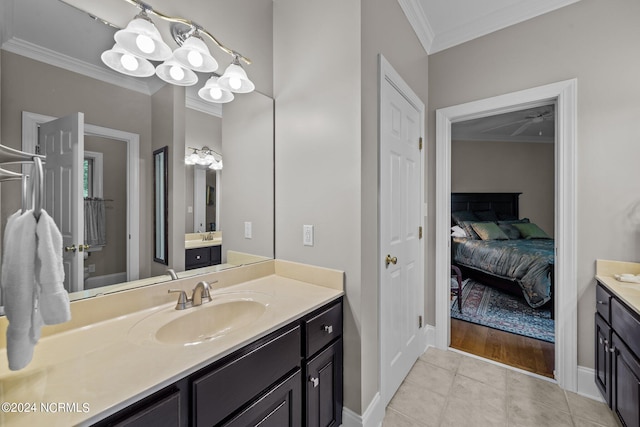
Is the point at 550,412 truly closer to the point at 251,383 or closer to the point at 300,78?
the point at 251,383

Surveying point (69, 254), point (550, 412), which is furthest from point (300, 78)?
point (550, 412)

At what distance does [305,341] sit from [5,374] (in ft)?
3.10

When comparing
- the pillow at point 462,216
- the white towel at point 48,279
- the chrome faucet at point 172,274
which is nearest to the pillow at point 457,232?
the pillow at point 462,216

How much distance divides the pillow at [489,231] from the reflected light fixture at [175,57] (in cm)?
435

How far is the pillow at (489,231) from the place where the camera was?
4375 millimetres

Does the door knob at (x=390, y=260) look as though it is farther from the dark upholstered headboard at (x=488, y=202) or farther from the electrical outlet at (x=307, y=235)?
the dark upholstered headboard at (x=488, y=202)

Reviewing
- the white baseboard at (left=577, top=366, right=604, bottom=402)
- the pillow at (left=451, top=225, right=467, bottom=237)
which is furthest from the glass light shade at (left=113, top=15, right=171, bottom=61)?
the pillow at (left=451, top=225, right=467, bottom=237)

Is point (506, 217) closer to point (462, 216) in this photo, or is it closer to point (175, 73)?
point (462, 216)

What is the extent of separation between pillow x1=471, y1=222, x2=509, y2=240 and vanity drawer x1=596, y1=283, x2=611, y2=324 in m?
2.77

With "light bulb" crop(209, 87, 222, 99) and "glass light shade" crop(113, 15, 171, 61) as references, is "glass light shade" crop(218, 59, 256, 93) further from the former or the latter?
"glass light shade" crop(113, 15, 171, 61)

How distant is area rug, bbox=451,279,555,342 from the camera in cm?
275

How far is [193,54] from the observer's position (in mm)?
1302

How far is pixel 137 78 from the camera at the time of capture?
48.1 inches

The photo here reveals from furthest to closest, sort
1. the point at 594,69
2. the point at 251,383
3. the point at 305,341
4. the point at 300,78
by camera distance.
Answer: the point at 594,69 < the point at 300,78 < the point at 305,341 < the point at 251,383
